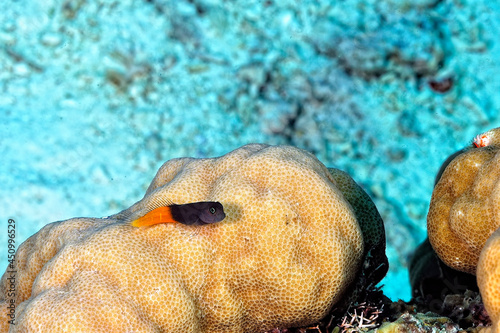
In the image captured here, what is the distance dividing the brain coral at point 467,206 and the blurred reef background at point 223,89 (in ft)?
15.6

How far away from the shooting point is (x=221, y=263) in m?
2.41

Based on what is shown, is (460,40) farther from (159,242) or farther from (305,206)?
(159,242)

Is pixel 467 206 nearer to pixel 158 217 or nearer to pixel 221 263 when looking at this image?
pixel 221 263

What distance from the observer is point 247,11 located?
25.2 ft

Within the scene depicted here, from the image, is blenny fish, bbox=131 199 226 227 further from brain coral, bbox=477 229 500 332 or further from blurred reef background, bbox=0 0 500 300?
blurred reef background, bbox=0 0 500 300

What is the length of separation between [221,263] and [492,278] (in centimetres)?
138

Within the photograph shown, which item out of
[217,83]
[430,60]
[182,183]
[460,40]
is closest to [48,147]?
[217,83]

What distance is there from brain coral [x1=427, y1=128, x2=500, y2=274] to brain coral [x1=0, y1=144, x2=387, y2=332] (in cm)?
71

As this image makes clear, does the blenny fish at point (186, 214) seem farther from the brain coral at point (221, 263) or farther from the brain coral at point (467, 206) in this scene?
the brain coral at point (467, 206)

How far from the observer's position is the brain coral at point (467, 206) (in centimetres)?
254

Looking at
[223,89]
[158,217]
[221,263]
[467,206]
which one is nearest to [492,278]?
[467,206]

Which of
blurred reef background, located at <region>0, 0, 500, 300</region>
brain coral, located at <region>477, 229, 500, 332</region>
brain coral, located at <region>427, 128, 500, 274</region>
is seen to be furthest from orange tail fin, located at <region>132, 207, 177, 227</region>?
blurred reef background, located at <region>0, 0, 500, 300</region>

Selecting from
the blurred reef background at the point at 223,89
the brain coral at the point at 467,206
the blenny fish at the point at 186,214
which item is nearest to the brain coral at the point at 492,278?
the brain coral at the point at 467,206

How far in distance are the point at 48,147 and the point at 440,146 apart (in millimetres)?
7143
